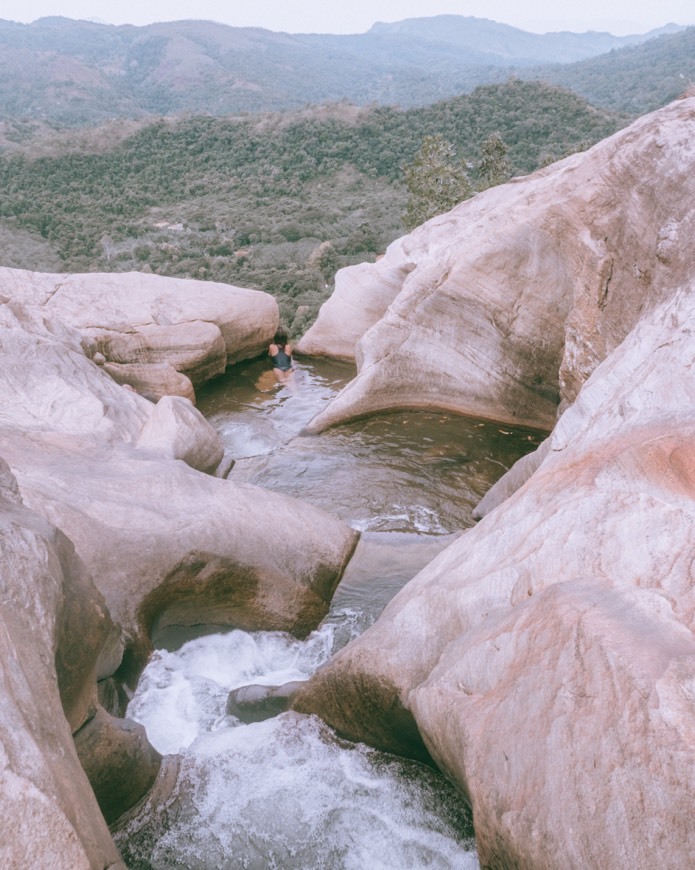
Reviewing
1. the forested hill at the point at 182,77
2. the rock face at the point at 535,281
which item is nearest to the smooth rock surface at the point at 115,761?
the rock face at the point at 535,281

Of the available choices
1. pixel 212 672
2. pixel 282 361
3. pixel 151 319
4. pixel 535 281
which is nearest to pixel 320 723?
pixel 212 672

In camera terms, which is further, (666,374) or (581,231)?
(581,231)

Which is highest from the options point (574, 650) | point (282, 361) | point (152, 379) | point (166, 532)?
point (574, 650)

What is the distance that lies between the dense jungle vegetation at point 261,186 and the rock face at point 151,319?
3.14 m

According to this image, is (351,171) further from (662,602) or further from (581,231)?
(662,602)

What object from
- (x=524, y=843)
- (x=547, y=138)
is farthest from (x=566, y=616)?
(x=547, y=138)

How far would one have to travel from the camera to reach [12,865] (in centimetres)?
247

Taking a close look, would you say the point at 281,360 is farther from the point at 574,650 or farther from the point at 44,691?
the point at 574,650

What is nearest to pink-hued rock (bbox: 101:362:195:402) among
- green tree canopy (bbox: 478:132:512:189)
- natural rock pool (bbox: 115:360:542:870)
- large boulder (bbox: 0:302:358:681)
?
natural rock pool (bbox: 115:360:542:870)

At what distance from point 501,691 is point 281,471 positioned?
644 cm

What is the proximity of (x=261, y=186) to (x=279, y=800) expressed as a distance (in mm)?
38471

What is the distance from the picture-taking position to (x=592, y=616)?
3389 mm

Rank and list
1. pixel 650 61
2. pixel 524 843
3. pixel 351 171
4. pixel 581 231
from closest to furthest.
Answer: pixel 524 843, pixel 581 231, pixel 351 171, pixel 650 61

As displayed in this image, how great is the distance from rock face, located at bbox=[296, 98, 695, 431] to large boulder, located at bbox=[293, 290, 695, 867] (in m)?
1.77
